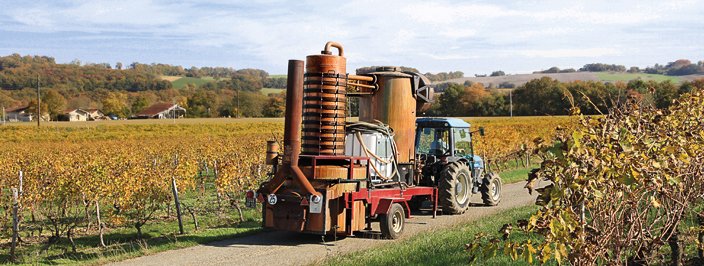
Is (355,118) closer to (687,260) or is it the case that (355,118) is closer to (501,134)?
(687,260)

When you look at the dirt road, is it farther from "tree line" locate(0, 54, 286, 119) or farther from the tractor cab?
"tree line" locate(0, 54, 286, 119)

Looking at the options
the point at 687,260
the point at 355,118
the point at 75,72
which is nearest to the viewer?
the point at 687,260

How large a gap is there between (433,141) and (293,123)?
5505mm

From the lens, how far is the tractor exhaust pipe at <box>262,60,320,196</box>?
36.8 feet

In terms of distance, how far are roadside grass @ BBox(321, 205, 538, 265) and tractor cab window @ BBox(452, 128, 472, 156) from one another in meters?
3.56

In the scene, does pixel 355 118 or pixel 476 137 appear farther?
pixel 476 137

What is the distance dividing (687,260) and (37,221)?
13.4m

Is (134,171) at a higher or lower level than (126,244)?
higher

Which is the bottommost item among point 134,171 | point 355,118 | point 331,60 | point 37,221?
point 37,221

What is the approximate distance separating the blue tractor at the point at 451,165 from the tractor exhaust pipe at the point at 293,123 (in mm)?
4030

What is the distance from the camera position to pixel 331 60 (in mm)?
11766

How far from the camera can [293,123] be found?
11.3 m

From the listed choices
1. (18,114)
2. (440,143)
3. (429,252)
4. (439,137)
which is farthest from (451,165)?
(18,114)

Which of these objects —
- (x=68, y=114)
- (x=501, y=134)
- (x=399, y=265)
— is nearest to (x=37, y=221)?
(x=399, y=265)
